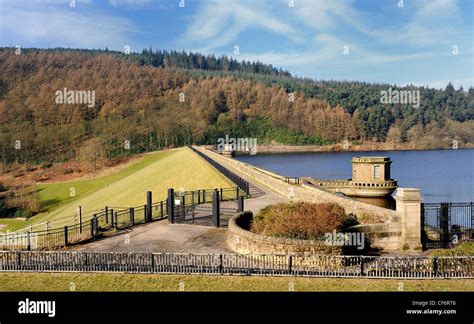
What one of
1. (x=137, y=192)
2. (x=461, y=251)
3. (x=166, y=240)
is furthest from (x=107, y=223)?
(x=137, y=192)

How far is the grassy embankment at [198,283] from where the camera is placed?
1482 cm

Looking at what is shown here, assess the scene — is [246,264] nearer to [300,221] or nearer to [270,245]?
[270,245]

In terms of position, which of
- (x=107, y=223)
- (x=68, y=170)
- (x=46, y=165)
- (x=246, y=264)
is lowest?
(x=68, y=170)

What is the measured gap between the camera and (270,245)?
1720 centimetres

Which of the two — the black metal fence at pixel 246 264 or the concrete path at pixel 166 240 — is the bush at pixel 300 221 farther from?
the concrete path at pixel 166 240

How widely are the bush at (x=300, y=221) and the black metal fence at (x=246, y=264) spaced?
1.54 m

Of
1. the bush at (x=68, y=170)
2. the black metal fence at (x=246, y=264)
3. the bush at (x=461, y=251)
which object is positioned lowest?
the bush at (x=68, y=170)

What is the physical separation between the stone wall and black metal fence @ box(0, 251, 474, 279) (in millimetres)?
414

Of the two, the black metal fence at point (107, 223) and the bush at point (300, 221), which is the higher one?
the bush at point (300, 221)

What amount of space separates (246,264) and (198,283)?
1.92 m

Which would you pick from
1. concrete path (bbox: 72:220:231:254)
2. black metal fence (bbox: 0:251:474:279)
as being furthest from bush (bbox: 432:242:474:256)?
concrete path (bbox: 72:220:231:254)

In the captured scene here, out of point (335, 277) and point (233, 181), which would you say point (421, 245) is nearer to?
point (335, 277)

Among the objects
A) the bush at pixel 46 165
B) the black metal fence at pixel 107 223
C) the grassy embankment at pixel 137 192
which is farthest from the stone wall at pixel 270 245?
the bush at pixel 46 165
